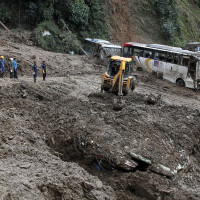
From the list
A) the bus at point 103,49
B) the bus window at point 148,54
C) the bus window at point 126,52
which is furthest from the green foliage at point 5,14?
the bus window at point 148,54

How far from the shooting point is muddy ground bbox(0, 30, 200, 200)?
21.2ft

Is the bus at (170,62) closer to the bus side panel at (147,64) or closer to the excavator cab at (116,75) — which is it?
the bus side panel at (147,64)

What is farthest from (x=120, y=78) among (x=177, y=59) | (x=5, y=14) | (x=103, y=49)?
(x=5, y=14)

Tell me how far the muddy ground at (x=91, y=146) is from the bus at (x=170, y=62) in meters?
6.75

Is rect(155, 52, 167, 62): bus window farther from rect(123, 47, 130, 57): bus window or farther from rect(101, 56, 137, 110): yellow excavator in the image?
rect(101, 56, 137, 110): yellow excavator

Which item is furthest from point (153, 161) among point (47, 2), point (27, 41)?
point (47, 2)

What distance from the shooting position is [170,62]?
20766 mm

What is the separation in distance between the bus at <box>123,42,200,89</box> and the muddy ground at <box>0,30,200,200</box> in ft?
22.2

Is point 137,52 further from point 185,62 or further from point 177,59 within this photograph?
point 185,62

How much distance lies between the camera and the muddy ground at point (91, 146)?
21.2 ft

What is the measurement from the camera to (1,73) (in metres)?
14.6

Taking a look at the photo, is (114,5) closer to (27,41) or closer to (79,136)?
(27,41)

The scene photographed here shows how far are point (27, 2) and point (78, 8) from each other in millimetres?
5134

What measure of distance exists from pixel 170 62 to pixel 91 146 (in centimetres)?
1422
